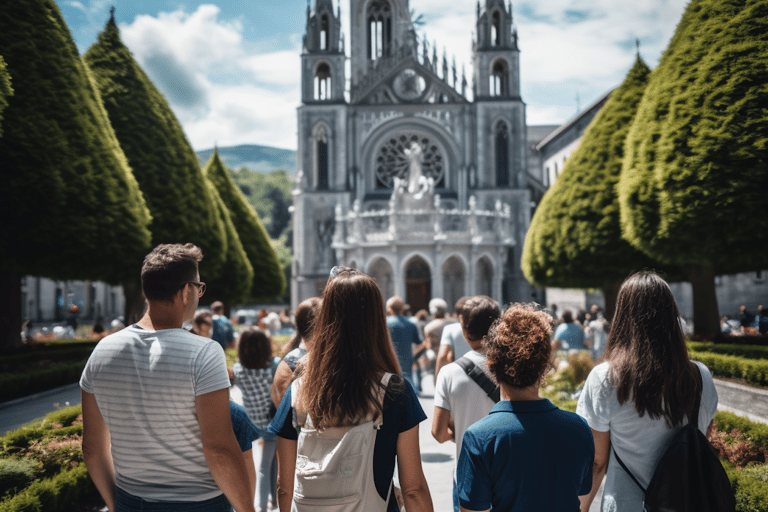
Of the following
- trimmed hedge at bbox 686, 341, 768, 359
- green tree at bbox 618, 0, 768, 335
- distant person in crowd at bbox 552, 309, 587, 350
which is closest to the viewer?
green tree at bbox 618, 0, 768, 335

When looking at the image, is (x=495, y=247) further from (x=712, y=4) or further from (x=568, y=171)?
(x=712, y=4)

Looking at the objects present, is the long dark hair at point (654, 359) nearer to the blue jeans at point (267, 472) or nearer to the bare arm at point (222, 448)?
the bare arm at point (222, 448)

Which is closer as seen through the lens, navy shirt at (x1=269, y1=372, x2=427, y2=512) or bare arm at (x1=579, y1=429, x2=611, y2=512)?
navy shirt at (x1=269, y1=372, x2=427, y2=512)

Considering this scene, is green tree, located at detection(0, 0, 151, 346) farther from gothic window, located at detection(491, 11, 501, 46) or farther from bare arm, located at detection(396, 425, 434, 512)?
gothic window, located at detection(491, 11, 501, 46)

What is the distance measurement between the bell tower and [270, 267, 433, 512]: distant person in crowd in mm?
36437

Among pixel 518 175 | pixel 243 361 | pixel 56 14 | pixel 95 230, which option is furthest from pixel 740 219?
pixel 518 175

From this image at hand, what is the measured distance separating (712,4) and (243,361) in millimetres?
11860

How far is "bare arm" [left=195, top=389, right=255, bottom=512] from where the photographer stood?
2828 mm

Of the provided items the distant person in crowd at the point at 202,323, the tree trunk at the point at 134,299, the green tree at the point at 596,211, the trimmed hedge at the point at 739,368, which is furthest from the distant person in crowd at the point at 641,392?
the tree trunk at the point at 134,299

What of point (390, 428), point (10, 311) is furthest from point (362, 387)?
point (10, 311)

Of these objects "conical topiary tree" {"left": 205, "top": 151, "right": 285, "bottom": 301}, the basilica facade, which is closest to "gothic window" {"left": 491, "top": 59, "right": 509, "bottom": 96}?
the basilica facade

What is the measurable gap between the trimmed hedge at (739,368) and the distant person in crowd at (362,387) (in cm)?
850

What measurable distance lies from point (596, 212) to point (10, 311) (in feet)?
50.5

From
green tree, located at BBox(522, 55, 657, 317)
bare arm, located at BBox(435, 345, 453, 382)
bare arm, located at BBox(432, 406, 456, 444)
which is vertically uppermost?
green tree, located at BBox(522, 55, 657, 317)
